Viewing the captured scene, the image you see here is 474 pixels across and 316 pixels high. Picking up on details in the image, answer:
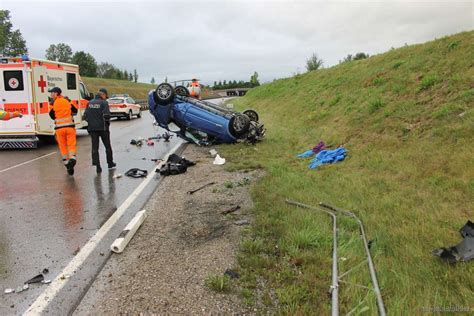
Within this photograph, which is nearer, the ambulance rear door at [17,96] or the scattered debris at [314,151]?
the scattered debris at [314,151]

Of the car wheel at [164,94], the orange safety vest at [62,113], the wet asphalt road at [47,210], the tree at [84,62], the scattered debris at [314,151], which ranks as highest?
the tree at [84,62]

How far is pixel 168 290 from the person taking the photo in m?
3.38

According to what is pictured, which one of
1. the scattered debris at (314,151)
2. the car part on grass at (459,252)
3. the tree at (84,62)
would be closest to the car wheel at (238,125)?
the scattered debris at (314,151)

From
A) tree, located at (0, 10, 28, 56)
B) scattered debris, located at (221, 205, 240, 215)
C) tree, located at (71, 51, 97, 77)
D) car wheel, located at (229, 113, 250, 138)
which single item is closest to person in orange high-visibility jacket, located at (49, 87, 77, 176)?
scattered debris, located at (221, 205, 240, 215)

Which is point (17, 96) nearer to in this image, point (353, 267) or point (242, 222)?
point (242, 222)

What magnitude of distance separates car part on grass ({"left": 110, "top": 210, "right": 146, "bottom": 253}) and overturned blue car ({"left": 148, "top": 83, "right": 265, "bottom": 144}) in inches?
261

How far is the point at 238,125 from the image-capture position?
1162 centimetres

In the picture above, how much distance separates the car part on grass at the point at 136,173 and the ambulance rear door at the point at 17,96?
18.8ft

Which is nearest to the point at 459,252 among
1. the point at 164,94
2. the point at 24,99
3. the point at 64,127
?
the point at 64,127

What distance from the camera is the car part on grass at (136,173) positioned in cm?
817

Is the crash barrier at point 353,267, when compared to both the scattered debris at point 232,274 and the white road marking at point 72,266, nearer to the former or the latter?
the scattered debris at point 232,274

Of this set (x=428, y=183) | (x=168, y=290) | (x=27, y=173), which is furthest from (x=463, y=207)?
(x=27, y=173)

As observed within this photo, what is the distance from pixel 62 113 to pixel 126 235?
200 inches

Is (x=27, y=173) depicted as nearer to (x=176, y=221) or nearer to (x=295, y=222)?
(x=176, y=221)
